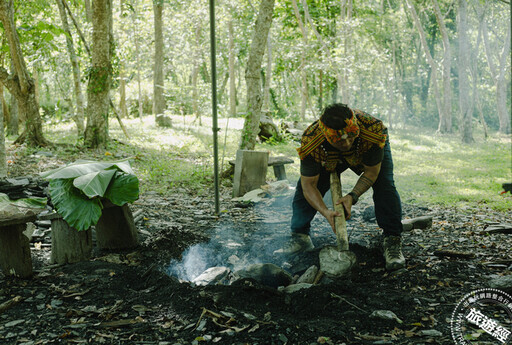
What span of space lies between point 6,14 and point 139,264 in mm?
6502

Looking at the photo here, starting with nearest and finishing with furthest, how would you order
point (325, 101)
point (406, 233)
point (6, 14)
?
point (406, 233), point (6, 14), point (325, 101)

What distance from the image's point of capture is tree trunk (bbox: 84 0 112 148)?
329 inches

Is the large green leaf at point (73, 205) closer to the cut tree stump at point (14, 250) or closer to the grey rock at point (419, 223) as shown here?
the cut tree stump at point (14, 250)

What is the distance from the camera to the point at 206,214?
208 inches

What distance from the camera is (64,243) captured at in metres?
3.31

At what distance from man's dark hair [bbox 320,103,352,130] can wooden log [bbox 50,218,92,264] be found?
214 cm

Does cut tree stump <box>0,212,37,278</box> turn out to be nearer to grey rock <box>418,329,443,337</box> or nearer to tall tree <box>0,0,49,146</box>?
grey rock <box>418,329,443,337</box>

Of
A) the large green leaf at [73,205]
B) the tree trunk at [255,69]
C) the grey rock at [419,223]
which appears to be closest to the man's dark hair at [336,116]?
the large green leaf at [73,205]

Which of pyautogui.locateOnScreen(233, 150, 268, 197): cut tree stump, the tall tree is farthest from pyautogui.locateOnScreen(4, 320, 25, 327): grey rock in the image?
the tall tree

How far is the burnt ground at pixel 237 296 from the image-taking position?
2.33 m

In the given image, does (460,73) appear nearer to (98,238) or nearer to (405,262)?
(405,262)

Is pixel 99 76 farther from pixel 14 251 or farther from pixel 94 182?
pixel 14 251

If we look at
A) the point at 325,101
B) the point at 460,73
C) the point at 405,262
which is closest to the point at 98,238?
the point at 405,262

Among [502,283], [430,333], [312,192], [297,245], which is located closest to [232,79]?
[297,245]
